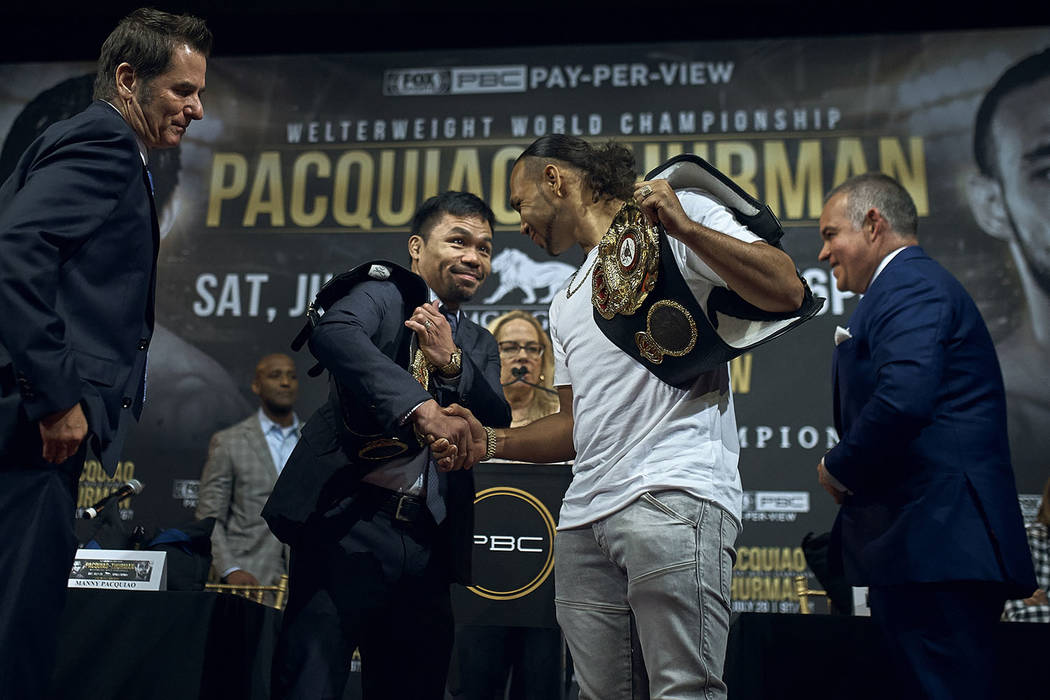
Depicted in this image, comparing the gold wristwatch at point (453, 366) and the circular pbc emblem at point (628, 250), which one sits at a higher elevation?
the circular pbc emblem at point (628, 250)

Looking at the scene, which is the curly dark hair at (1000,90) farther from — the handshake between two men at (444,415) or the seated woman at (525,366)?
the handshake between two men at (444,415)

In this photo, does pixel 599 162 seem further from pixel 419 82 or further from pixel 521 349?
pixel 419 82

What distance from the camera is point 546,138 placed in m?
2.52

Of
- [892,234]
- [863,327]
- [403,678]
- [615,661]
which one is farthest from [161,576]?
[892,234]

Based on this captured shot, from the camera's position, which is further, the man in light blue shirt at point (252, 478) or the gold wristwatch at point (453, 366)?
the man in light blue shirt at point (252, 478)

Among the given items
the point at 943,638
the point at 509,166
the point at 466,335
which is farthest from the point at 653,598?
the point at 509,166

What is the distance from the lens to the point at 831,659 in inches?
95.9

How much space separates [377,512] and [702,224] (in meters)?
1.07

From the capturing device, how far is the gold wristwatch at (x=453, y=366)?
2.48 meters

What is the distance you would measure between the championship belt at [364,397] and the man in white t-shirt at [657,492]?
0.43 meters

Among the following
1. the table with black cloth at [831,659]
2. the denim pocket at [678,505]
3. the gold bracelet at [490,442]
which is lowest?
the table with black cloth at [831,659]

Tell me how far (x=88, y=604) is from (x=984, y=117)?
17.8 ft

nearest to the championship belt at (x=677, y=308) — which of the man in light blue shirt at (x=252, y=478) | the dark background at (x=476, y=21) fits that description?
the man in light blue shirt at (x=252, y=478)

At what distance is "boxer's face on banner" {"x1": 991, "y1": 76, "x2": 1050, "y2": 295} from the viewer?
536 centimetres
